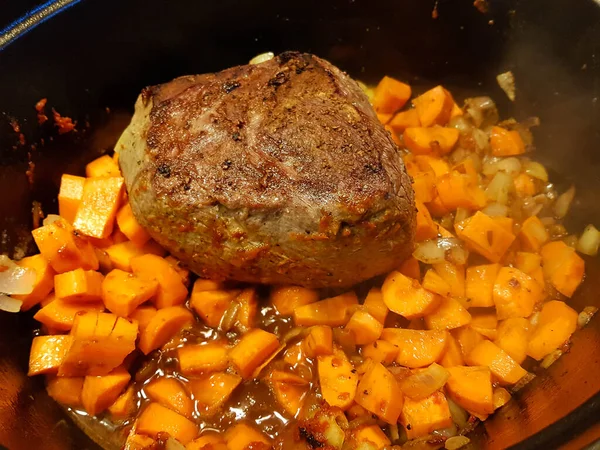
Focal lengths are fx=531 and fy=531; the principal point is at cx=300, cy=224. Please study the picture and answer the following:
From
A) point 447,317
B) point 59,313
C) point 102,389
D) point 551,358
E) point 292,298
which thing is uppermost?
point 59,313

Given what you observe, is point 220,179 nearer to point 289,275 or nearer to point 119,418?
point 289,275

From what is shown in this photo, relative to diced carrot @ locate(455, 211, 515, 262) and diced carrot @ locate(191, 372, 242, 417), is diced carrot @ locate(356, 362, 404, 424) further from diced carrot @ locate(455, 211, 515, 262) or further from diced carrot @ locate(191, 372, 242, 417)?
diced carrot @ locate(455, 211, 515, 262)

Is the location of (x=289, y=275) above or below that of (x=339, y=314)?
above

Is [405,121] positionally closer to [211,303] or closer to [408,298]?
[408,298]

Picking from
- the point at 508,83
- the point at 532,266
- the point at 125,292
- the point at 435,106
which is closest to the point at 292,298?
the point at 125,292

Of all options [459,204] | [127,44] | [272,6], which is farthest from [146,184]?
[459,204]

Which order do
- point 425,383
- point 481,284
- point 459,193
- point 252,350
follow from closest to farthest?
point 425,383 < point 252,350 < point 481,284 < point 459,193

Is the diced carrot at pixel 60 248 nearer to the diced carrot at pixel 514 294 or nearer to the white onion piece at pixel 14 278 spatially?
the white onion piece at pixel 14 278

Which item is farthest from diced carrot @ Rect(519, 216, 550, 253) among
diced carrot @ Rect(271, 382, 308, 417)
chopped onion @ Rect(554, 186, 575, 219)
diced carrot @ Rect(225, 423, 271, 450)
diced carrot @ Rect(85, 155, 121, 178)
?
diced carrot @ Rect(85, 155, 121, 178)
